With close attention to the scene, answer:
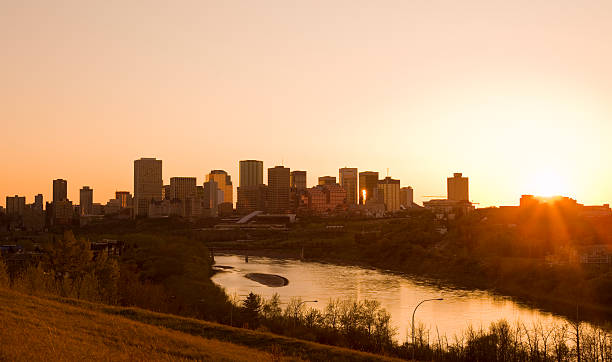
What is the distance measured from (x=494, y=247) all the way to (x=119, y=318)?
379 ft

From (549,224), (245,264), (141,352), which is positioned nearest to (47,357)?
(141,352)

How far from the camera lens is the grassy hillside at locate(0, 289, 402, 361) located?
20344 millimetres

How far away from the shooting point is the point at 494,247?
132 m

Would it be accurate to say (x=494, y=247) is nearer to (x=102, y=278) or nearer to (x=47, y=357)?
(x=102, y=278)

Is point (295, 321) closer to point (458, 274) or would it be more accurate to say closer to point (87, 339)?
point (87, 339)

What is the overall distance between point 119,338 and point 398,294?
71.0 meters

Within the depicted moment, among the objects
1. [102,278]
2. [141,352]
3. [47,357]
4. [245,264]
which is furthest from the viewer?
[245,264]

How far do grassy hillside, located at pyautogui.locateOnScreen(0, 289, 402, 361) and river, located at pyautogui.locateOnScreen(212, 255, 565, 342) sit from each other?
28.7m

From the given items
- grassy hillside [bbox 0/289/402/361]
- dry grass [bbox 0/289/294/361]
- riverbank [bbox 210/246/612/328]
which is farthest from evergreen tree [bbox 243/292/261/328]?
riverbank [bbox 210/246/612/328]

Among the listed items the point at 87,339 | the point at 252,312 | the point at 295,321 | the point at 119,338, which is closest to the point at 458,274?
the point at 295,321

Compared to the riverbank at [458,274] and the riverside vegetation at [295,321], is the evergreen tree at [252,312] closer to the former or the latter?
the riverside vegetation at [295,321]

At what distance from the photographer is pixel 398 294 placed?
9088 cm

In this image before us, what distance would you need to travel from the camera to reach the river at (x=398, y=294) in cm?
6925

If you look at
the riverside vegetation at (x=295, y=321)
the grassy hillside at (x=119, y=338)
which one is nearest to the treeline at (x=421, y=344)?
the riverside vegetation at (x=295, y=321)
